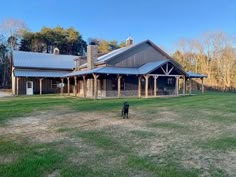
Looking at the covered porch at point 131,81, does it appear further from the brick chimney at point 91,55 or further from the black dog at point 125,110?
the black dog at point 125,110

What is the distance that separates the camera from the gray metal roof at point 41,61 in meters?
29.9

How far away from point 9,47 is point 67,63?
25928 mm

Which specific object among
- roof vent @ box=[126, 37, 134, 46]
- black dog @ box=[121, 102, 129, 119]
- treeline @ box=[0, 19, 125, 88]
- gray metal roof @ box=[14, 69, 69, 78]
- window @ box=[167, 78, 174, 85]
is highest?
treeline @ box=[0, 19, 125, 88]

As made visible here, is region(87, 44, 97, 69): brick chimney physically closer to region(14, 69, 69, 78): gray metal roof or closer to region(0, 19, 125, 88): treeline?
region(14, 69, 69, 78): gray metal roof

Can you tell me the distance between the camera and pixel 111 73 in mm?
21000

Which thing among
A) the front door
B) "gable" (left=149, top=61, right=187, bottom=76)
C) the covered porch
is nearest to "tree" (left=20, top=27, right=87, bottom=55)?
the front door

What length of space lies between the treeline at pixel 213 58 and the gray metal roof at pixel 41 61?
24384 millimetres

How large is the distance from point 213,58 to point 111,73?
96.4 ft

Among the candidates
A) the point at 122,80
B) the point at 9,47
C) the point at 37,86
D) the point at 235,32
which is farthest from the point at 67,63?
the point at 235,32

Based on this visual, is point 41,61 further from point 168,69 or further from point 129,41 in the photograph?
point 168,69

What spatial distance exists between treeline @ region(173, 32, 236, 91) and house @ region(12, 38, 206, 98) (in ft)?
48.0

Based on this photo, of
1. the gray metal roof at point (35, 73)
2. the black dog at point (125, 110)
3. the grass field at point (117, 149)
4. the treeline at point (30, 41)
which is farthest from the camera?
the treeline at point (30, 41)

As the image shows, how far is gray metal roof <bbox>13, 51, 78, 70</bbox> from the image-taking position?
2985 cm

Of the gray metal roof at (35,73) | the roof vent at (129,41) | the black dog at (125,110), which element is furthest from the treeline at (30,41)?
the black dog at (125,110)
